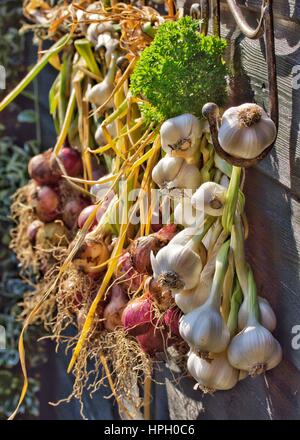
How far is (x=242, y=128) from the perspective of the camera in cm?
81

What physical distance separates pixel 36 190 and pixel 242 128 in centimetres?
76

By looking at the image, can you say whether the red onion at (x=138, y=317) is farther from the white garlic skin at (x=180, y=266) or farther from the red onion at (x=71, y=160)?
the red onion at (x=71, y=160)

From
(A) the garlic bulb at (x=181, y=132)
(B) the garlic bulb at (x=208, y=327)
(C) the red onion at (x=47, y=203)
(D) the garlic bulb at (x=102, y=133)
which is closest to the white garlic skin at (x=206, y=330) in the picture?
(B) the garlic bulb at (x=208, y=327)

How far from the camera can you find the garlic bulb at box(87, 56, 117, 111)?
4.00 feet

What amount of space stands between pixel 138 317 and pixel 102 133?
364mm

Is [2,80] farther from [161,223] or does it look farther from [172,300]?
[172,300]

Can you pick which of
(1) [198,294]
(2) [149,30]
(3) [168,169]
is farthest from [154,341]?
(2) [149,30]

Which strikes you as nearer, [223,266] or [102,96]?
[223,266]

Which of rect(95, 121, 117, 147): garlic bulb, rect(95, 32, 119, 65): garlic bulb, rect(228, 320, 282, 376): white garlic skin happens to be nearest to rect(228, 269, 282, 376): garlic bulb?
rect(228, 320, 282, 376): white garlic skin

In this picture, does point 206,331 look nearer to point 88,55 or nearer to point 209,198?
point 209,198

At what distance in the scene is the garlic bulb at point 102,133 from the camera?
1204 mm

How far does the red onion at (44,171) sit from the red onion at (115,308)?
15.6 inches

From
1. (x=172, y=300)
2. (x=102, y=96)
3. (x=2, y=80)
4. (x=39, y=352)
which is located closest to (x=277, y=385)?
(x=172, y=300)

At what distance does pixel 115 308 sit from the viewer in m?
1.11
